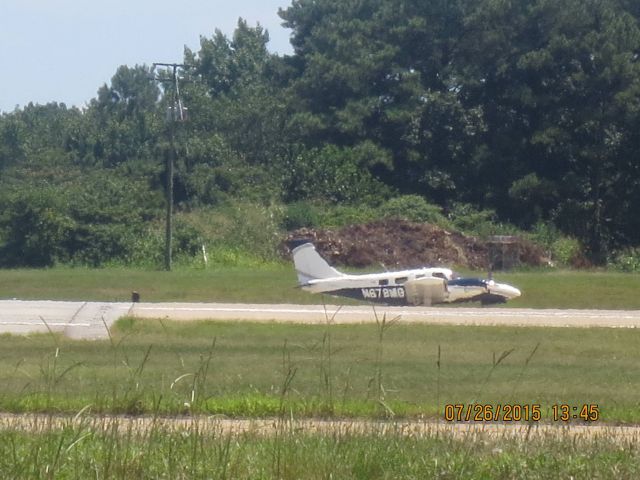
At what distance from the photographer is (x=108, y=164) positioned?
68.3 m

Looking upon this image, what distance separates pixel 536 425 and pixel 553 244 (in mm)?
40168

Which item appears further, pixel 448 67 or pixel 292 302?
pixel 448 67

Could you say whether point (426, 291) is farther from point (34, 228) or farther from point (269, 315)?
point (34, 228)

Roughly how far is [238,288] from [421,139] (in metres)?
26.7

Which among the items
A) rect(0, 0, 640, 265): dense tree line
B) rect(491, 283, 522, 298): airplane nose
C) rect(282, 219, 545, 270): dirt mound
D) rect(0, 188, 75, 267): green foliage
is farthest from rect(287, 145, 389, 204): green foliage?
rect(491, 283, 522, 298): airplane nose

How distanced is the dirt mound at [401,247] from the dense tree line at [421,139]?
6697mm

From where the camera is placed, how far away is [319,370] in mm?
12938

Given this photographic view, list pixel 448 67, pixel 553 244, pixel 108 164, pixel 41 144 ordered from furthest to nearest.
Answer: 1. pixel 41 144
2. pixel 108 164
3. pixel 448 67
4. pixel 553 244

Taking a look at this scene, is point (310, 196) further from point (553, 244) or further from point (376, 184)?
point (553, 244)

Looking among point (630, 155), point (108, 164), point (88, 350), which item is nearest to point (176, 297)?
point (88, 350)

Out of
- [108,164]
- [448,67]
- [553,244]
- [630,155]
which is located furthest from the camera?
[108,164]

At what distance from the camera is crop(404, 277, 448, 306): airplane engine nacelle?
29.1m

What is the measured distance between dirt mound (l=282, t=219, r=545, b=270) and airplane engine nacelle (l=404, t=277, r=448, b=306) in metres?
15.2

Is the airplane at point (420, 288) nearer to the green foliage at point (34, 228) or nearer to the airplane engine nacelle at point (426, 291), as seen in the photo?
the airplane engine nacelle at point (426, 291)
